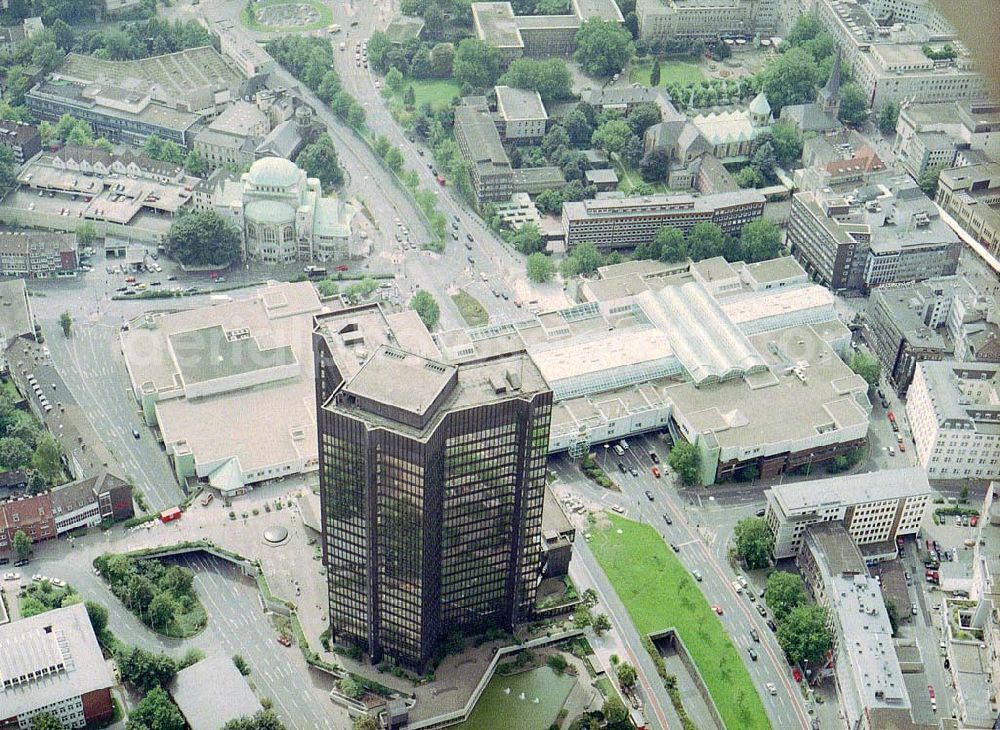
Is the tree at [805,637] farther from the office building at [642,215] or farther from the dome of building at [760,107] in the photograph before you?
the dome of building at [760,107]

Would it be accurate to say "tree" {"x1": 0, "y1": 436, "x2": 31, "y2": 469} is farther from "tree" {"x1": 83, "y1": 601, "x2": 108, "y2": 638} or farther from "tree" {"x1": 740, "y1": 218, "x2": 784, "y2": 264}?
"tree" {"x1": 740, "y1": 218, "x2": 784, "y2": 264}

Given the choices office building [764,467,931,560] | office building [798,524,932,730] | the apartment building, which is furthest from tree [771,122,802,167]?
office building [798,524,932,730]

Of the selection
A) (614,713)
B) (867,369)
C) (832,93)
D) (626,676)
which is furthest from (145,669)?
(832,93)

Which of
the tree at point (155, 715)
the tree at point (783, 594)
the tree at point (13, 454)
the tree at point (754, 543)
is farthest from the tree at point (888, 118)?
the tree at point (155, 715)

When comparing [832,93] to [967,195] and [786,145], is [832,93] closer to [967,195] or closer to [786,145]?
[786,145]

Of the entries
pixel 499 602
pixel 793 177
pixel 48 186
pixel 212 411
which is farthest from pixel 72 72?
pixel 499 602
